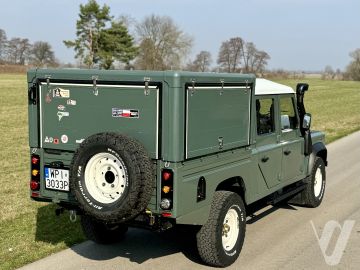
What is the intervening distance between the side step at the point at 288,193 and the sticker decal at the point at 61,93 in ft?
10.3

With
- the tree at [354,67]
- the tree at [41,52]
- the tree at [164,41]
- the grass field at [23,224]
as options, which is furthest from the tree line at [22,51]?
the grass field at [23,224]

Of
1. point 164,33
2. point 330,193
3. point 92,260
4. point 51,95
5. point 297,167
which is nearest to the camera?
point 51,95

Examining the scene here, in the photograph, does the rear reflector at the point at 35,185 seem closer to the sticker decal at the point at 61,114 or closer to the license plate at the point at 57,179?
the license plate at the point at 57,179

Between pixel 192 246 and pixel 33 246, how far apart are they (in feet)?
6.37

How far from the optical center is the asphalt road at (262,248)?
5.68m

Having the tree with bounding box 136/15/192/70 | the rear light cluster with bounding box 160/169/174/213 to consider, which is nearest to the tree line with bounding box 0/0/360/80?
the tree with bounding box 136/15/192/70

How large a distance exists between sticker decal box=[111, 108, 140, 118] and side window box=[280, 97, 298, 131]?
276cm

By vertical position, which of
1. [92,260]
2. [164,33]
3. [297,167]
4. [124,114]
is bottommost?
[92,260]

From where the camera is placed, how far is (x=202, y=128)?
5.11 m

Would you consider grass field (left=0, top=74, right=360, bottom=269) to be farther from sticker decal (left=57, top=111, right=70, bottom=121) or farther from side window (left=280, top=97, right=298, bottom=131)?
side window (left=280, top=97, right=298, bottom=131)

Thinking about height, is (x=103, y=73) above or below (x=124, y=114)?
above

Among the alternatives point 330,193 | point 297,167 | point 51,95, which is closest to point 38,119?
point 51,95

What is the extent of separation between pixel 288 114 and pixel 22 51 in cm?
11314

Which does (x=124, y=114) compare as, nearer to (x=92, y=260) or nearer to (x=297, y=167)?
(x=92, y=260)
